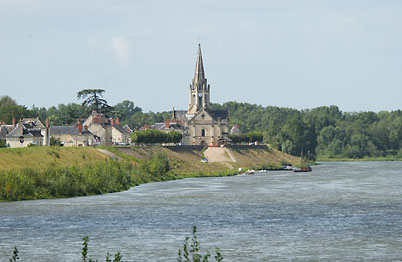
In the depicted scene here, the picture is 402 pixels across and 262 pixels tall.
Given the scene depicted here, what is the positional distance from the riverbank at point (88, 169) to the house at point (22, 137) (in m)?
12.5

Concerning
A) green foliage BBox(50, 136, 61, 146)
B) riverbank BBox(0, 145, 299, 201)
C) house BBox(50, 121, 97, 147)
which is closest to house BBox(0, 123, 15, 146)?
green foliage BBox(50, 136, 61, 146)

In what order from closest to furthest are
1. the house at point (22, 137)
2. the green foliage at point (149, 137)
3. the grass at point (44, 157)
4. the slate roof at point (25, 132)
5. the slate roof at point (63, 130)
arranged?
the grass at point (44, 157)
the house at point (22, 137)
the slate roof at point (25, 132)
the slate roof at point (63, 130)
the green foliage at point (149, 137)

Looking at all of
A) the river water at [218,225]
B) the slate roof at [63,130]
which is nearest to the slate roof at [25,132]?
the slate roof at [63,130]

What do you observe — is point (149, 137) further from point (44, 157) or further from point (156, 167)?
point (44, 157)

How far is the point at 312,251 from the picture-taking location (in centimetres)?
5900

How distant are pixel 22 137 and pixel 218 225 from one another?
88.9 m

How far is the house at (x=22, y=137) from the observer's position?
153625 mm

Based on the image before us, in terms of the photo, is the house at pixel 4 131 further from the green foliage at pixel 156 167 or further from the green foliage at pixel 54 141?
the green foliage at pixel 156 167

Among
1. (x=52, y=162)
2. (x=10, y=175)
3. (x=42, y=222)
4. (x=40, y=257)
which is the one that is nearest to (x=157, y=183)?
(x=52, y=162)

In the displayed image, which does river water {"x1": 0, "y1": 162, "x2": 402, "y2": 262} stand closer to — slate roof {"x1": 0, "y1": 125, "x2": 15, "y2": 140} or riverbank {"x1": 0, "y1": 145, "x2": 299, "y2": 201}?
riverbank {"x1": 0, "y1": 145, "x2": 299, "y2": 201}

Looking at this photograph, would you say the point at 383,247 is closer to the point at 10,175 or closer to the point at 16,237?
the point at 16,237

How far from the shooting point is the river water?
5856 cm

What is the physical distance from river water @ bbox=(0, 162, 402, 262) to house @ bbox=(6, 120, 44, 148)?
46.4m

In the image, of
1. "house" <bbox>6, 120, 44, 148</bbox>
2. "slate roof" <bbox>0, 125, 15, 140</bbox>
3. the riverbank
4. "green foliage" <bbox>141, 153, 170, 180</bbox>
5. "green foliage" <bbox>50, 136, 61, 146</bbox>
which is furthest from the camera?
"green foliage" <bbox>50, 136, 61, 146</bbox>
